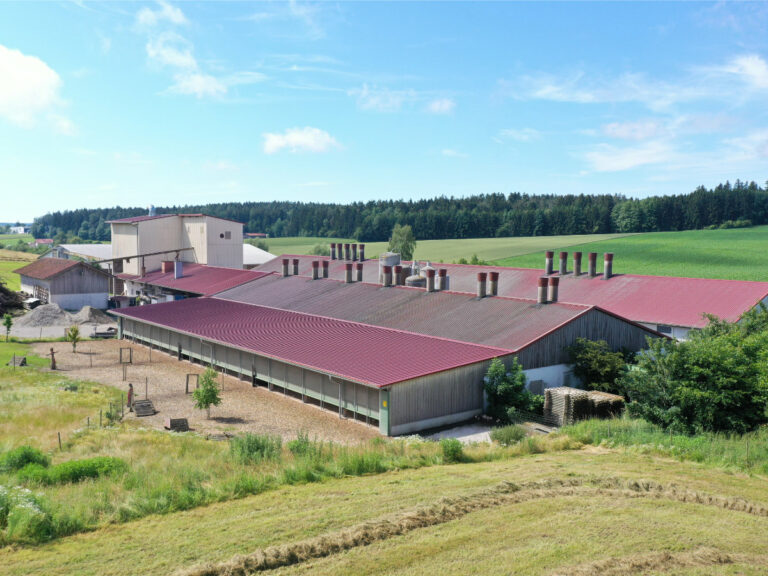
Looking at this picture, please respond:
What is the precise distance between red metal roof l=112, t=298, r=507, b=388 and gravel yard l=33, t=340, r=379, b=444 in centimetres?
217

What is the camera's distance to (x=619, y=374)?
1164 inches

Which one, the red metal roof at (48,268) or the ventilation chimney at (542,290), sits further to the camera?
the red metal roof at (48,268)

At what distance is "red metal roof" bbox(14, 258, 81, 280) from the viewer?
67.5m

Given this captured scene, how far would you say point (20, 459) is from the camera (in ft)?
62.4

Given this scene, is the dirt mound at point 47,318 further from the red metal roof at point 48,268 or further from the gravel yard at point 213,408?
the gravel yard at point 213,408

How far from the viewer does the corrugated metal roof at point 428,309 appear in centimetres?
3147

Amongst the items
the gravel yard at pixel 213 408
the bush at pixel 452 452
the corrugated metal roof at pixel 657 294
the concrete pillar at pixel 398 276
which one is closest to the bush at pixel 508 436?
the bush at pixel 452 452

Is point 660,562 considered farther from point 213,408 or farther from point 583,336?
point 213,408

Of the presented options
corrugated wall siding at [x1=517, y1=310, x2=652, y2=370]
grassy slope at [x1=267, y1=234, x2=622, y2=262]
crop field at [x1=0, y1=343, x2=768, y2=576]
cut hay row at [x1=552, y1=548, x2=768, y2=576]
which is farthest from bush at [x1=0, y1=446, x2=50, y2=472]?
grassy slope at [x1=267, y1=234, x2=622, y2=262]

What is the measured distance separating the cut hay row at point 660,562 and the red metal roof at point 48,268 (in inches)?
2622

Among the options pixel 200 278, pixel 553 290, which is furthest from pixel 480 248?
pixel 553 290

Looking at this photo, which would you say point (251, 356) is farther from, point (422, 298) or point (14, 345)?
point (14, 345)

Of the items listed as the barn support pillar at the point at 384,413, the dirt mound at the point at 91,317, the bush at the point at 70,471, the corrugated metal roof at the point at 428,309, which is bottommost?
the dirt mound at the point at 91,317

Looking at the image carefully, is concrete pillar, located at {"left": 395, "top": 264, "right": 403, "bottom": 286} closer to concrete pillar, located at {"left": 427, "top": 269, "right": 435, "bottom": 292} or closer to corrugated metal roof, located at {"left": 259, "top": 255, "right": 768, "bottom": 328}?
concrete pillar, located at {"left": 427, "top": 269, "right": 435, "bottom": 292}
